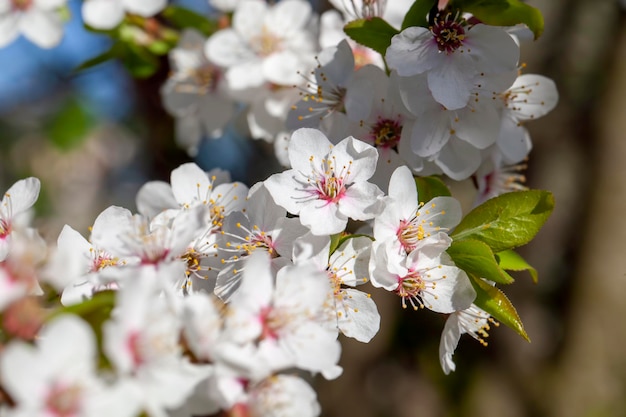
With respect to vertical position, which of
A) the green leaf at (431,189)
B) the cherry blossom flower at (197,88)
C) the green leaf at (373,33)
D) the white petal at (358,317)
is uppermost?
the green leaf at (373,33)

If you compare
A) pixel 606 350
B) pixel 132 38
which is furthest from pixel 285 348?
pixel 606 350

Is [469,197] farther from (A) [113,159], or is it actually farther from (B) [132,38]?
(A) [113,159]

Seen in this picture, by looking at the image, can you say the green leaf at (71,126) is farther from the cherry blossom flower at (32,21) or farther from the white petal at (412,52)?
the white petal at (412,52)

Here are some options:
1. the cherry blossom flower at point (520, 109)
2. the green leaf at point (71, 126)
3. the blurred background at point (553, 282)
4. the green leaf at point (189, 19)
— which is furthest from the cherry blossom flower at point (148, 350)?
the green leaf at point (71, 126)

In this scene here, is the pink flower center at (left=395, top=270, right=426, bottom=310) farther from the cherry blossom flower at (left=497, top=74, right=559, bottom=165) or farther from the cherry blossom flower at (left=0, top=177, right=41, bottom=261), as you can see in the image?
the cherry blossom flower at (left=0, top=177, right=41, bottom=261)

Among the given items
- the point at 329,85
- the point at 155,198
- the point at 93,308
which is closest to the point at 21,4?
the point at 155,198

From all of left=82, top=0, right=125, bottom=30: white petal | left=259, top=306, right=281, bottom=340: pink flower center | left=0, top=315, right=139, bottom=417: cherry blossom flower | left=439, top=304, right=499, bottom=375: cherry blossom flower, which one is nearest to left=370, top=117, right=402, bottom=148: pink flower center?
left=439, top=304, right=499, bottom=375: cherry blossom flower

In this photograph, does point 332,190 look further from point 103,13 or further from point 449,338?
point 103,13
